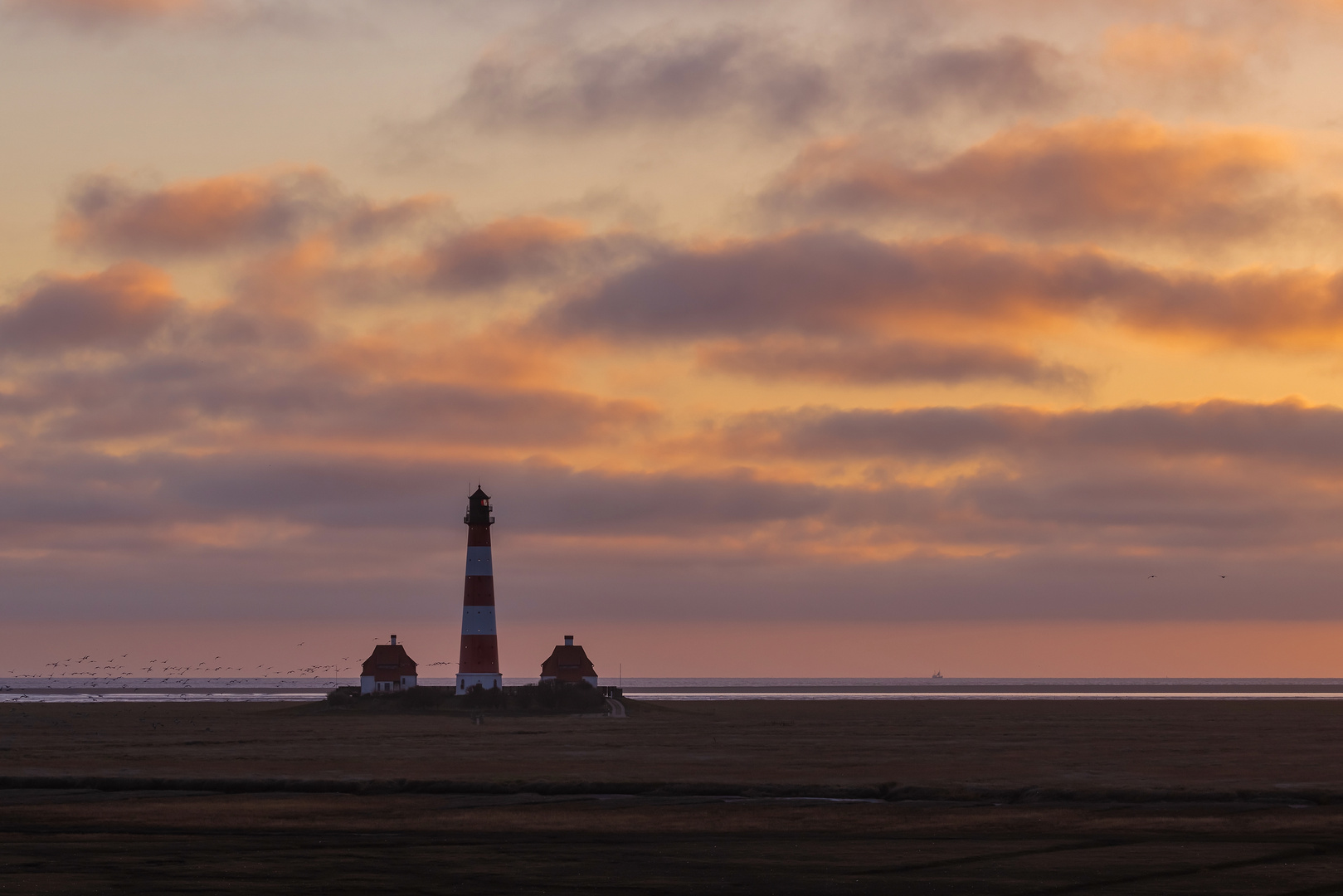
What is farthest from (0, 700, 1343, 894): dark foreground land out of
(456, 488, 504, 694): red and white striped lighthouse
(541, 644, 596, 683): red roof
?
(541, 644, 596, 683): red roof

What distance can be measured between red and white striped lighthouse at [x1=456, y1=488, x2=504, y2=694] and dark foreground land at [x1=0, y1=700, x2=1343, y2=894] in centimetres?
2479

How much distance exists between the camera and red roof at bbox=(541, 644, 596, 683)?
104m

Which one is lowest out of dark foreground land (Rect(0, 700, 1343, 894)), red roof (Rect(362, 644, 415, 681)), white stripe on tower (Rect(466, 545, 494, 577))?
dark foreground land (Rect(0, 700, 1343, 894))

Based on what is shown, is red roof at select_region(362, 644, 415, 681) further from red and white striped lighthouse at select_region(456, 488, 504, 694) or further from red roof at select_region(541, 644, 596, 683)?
red and white striped lighthouse at select_region(456, 488, 504, 694)

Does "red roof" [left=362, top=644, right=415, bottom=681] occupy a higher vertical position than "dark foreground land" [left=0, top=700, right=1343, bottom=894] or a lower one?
higher

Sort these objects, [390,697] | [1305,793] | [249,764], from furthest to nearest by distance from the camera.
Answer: [390,697]
[249,764]
[1305,793]

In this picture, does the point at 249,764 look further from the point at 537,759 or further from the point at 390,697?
the point at 390,697

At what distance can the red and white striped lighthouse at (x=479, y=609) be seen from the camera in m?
87.4

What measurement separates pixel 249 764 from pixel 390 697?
53.1 m

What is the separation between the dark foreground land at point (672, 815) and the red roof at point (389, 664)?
149ft

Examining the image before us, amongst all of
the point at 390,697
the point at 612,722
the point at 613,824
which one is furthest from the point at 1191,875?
the point at 390,697

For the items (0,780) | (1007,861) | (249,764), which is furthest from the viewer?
(249,764)

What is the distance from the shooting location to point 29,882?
845 inches

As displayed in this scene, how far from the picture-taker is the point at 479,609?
8750 cm
